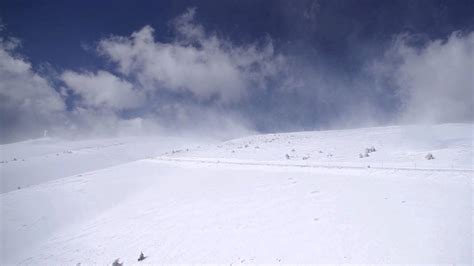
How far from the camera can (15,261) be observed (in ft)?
45.1

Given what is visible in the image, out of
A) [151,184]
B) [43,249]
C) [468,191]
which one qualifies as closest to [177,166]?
[151,184]

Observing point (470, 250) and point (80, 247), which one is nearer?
point (470, 250)

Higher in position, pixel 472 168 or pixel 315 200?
pixel 472 168

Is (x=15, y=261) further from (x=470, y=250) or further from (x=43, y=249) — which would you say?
(x=470, y=250)

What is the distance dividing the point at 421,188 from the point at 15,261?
75.5 ft

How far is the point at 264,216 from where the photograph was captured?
13.2 metres

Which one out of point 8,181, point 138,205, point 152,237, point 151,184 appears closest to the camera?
point 152,237

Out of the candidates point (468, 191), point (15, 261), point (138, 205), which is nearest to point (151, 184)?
point (138, 205)

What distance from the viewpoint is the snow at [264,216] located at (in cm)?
954

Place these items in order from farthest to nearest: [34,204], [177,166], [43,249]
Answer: [177,166], [34,204], [43,249]

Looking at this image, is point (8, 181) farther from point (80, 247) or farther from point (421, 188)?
point (421, 188)

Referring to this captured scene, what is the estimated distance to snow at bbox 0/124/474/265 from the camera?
954 cm

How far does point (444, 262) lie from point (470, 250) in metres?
1.10

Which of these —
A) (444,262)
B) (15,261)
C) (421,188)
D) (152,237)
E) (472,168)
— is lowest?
(15,261)
